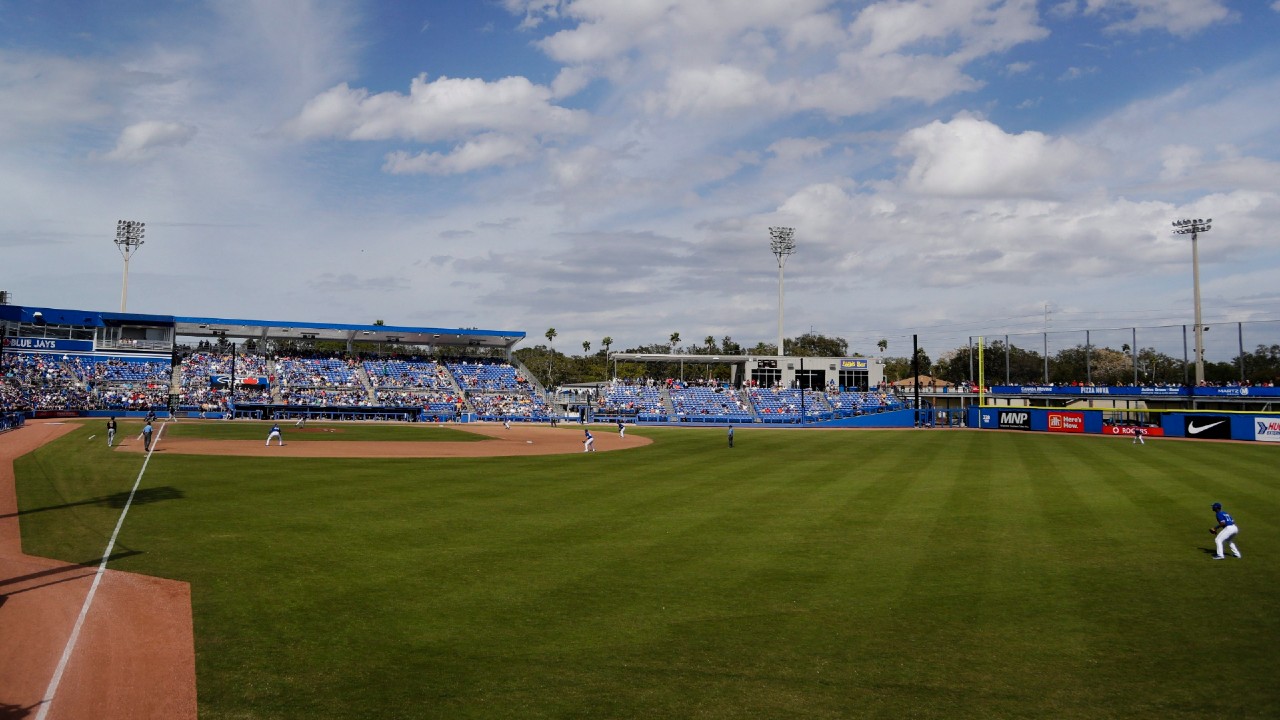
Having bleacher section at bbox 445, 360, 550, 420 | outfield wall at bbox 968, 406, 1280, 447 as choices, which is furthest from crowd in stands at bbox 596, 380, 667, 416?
outfield wall at bbox 968, 406, 1280, 447

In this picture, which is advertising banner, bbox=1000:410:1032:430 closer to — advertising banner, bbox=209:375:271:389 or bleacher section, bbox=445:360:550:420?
bleacher section, bbox=445:360:550:420

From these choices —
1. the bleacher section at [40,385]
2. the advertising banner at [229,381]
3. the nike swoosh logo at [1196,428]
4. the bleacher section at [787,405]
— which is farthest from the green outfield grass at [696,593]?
the bleacher section at [787,405]

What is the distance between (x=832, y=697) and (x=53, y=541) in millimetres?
17373

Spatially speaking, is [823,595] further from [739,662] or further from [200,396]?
[200,396]

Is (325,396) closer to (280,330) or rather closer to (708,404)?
(280,330)

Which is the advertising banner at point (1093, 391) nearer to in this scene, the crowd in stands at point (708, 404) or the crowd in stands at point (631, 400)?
the crowd in stands at point (708, 404)

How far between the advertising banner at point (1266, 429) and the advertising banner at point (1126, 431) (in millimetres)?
6033

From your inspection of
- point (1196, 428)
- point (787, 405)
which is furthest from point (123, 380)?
point (1196, 428)

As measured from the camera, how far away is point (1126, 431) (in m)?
57.6

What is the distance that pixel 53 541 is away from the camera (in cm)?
1662

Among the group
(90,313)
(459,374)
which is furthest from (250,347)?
(459,374)

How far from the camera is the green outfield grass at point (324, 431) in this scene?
4684cm

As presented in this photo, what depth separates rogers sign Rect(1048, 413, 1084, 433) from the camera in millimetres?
61406

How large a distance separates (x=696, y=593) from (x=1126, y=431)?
190 ft
